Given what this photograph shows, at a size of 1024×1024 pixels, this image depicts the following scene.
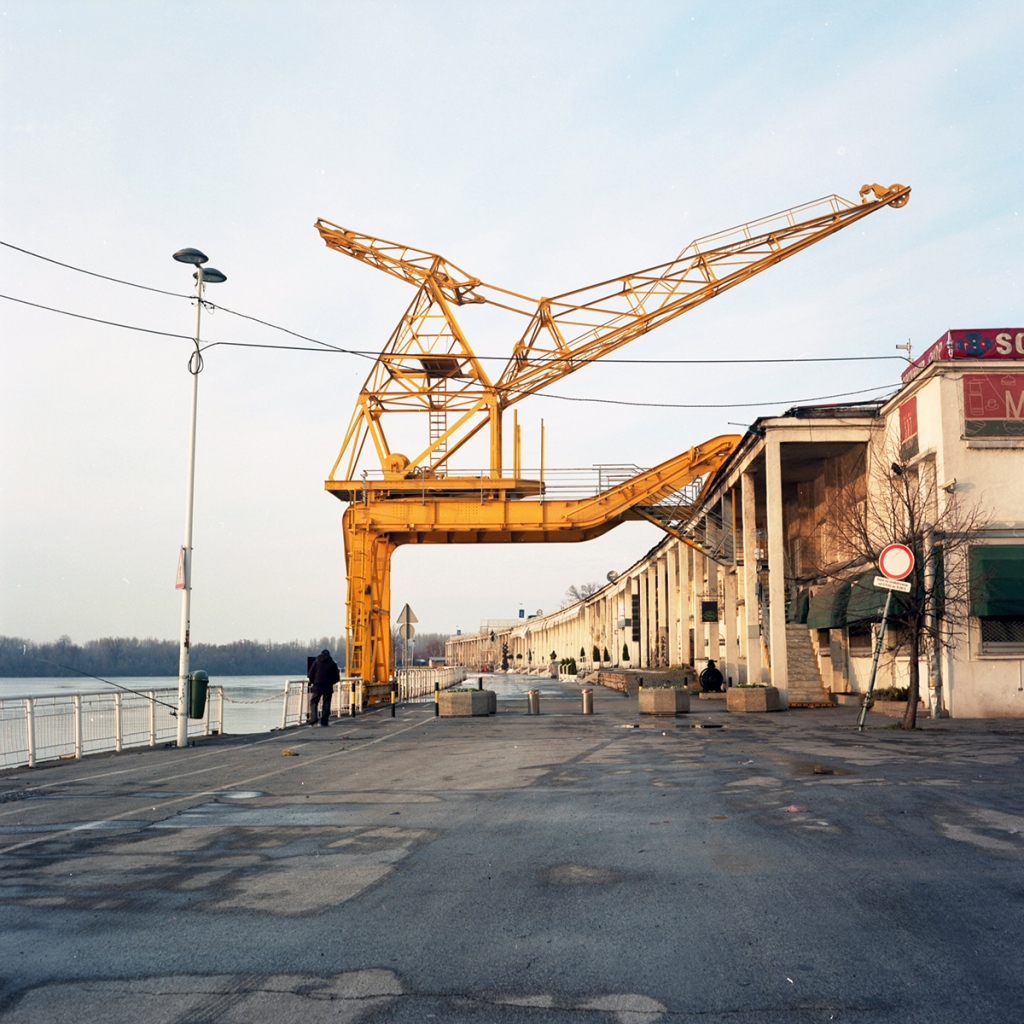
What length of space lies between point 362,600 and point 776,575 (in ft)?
45.5

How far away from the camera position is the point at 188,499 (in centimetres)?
2078

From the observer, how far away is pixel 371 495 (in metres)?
33.3

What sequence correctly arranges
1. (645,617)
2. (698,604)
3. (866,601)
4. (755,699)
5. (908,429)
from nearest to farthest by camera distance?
(866,601) < (908,429) < (755,699) < (698,604) < (645,617)

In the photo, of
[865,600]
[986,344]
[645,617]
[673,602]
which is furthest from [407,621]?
[645,617]

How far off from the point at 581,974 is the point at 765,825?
4302 millimetres

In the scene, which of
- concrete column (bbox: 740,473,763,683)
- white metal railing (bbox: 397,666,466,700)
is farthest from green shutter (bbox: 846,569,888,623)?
white metal railing (bbox: 397,666,466,700)

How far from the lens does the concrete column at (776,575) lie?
87.6 feet

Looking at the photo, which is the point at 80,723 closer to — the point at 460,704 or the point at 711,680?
the point at 460,704

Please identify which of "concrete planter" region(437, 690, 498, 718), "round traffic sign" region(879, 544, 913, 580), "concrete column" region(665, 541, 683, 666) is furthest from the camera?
"concrete column" region(665, 541, 683, 666)

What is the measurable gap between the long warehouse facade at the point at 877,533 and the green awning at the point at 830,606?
6cm

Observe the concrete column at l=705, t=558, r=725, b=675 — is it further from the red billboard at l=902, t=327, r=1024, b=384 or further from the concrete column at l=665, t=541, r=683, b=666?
the red billboard at l=902, t=327, r=1024, b=384

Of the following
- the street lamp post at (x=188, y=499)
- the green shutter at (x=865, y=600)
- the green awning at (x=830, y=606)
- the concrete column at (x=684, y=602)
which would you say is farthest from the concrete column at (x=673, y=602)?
the street lamp post at (x=188, y=499)

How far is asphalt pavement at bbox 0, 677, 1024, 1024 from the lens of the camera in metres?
4.46

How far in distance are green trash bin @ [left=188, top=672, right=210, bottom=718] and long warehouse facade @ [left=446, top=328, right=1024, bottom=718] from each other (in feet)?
45.9
